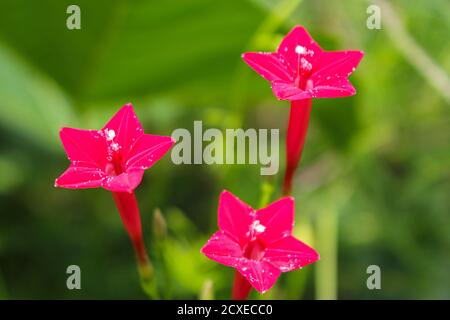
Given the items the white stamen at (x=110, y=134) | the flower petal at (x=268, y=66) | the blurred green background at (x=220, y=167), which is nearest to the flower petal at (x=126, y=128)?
the white stamen at (x=110, y=134)

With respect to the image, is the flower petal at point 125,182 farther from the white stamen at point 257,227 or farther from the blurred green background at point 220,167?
the blurred green background at point 220,167

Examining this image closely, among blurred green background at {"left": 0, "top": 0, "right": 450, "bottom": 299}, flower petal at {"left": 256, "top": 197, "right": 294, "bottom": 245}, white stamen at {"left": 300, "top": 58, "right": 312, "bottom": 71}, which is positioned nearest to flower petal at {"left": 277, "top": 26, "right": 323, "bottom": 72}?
white stamen at {"left": 300, "top": 58, "right": 312, "bottom": 71}

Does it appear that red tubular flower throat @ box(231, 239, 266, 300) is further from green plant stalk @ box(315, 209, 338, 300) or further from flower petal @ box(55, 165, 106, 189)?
green plant stalk @ box(315, 209, 338, 300)

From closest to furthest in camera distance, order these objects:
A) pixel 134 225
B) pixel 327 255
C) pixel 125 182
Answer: pixel 125 182 → pixel 134 225 → pixel 327 255

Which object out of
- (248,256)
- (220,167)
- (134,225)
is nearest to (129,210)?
(134,225)

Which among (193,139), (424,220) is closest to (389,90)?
(424,220)

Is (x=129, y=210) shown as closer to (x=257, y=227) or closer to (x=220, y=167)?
(x=257, y=227)
